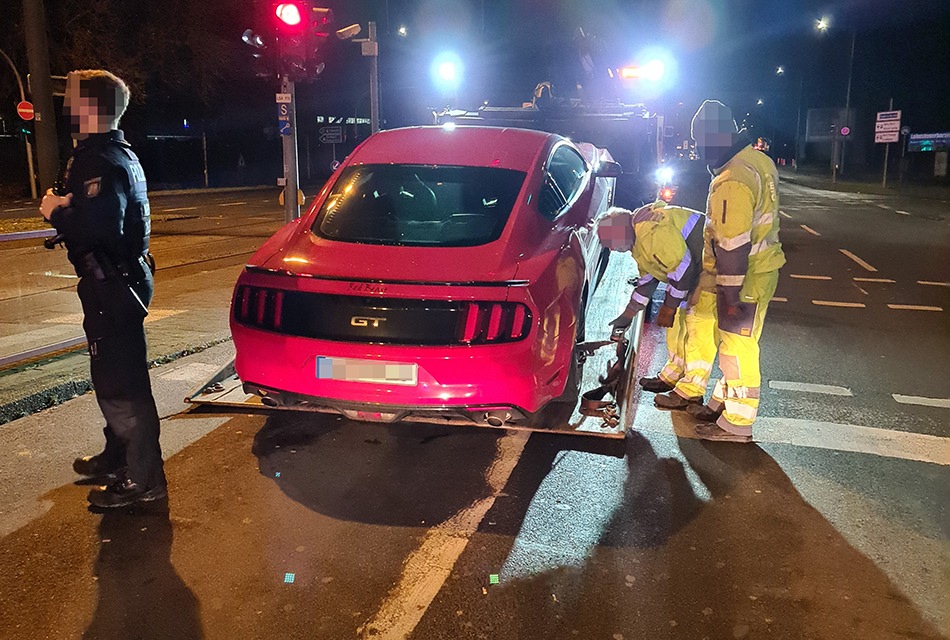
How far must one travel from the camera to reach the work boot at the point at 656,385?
587 centimetres

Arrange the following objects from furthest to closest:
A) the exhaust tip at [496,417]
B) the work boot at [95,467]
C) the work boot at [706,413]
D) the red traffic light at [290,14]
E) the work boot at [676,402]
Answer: the red traffic light at [290,14] → the work boot at [676,402] → the work boot at [706,413] → the work boot at [95,467] → the exhaust tip at [496,417]

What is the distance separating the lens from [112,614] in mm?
3133

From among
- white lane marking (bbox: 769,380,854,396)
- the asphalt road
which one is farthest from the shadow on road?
white lane marking (bbox: 769,380,854,396)

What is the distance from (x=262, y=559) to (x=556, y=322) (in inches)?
70.8

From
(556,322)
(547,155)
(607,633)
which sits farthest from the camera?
(547,155)

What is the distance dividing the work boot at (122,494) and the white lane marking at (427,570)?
55.7 inches

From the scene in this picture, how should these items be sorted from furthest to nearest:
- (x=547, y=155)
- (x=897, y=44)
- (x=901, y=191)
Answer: (x=897, y=44)
(x=901, y=191)
(x=547, y=155)

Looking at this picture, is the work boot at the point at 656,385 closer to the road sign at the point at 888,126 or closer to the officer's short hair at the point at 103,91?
the officer's short hair at the point at 103,91

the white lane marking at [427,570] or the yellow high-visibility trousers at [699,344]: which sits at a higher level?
the yellow high-visibility trousers at [699,344]

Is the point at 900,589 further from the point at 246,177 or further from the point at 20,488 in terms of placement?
the point at 246,177

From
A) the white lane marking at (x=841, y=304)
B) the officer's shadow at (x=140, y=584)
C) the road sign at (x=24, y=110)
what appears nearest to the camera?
the officer's shadow at (x=140, y=584)

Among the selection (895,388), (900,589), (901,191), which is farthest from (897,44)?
(900,589)

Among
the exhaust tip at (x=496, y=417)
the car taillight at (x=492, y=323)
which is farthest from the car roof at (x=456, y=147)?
the exhaust tip at (x=496, y=417)

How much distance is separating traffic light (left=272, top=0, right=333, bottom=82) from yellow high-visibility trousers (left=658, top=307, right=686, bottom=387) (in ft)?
16.0
